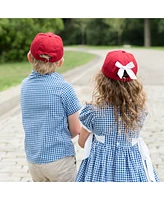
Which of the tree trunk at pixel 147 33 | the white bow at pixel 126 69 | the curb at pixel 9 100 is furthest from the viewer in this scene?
the tree trunk at pixel 147 33

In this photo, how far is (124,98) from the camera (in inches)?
93.0

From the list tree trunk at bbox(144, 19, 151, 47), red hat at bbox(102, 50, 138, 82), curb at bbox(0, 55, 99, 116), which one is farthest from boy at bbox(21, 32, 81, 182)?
tree trunk at bbox(144, 19, 151, 47)

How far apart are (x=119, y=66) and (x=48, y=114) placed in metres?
0.48

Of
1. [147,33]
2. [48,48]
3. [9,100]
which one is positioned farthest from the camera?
[147,33]

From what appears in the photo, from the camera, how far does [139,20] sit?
36.0 metres

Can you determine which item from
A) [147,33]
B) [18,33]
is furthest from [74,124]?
[147,33]

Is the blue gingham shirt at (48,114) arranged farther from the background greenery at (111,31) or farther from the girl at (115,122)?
the background greenery at (111,31)

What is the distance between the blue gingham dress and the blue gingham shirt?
0.15 meters

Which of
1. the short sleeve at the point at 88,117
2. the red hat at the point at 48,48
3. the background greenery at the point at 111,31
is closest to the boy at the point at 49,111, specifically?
the red hat at the point at 48,48

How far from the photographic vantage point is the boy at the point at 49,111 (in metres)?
2.50

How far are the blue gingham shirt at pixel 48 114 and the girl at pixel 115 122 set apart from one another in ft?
0.44

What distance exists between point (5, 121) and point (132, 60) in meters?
4.25

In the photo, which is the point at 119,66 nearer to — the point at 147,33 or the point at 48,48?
the point at 48,48
